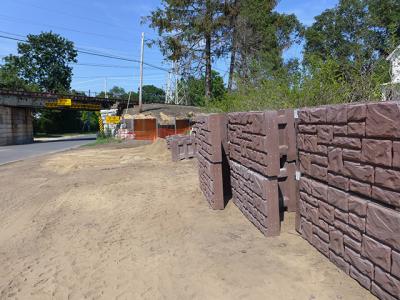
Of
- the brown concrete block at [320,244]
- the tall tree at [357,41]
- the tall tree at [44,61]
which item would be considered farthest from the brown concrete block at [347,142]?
the tall tree at [44,61]

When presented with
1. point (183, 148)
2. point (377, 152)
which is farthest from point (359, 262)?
point (183, 148)

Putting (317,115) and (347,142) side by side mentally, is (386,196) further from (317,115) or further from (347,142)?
(317,115)

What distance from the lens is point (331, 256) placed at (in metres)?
4.09

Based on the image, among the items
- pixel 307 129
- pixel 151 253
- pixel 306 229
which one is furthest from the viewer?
pixel 151 253

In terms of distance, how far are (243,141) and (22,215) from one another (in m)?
4.56

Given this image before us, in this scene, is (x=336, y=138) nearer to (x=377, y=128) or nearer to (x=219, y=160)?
(x=377, y=128)

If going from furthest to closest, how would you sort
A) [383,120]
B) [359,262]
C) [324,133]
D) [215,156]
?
[215,156] < [324,133] < [359,262] < [383,120]

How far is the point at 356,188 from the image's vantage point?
3.56m

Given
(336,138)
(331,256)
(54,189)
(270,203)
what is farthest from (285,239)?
(54,189)

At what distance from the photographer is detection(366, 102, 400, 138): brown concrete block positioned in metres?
2.99

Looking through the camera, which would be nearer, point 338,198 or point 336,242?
point 338,198

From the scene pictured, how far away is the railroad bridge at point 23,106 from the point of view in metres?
43.1

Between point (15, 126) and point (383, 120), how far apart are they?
47.9 m

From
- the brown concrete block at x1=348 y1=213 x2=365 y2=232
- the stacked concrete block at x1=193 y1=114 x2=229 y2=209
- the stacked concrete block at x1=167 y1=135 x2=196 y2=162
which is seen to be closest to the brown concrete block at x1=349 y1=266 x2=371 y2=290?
the brown concrete block at x1=348 y1=213 x2=365 y2=232
